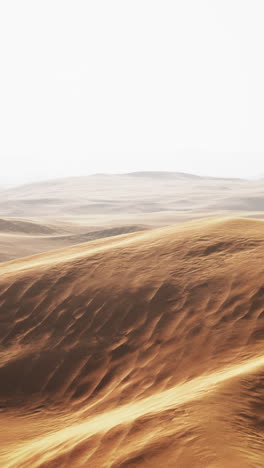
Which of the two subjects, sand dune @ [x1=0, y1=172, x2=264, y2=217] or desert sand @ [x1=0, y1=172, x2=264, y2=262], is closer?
desert sand @ [x1=0, y1=172, x2=264, y2=262]

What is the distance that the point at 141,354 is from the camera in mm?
6547

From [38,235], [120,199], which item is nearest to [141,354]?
[38,235]

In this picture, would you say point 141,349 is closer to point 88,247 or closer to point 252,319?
point 252,319

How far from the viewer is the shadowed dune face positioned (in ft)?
13.0

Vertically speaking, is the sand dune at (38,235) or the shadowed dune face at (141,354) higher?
the shadowed dune face at (141,354)

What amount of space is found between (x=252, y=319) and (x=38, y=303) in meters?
3.52

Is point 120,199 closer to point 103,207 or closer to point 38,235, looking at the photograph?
point 103,207

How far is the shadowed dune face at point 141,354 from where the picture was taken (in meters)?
3.96

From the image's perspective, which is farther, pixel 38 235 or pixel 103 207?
pixel 103 207

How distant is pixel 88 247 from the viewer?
11578 mm

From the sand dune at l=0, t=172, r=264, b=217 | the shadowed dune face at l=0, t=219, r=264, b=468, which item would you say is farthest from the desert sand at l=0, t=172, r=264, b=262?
the shadowed dune face at l=0, t=219, r=264, b=468

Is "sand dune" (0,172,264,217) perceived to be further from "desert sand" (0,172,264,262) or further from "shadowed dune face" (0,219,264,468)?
"shadowed dune face" (0,219,264,468)

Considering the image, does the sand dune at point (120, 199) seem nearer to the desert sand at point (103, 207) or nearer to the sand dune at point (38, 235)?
the desert sand at point (103, 207)

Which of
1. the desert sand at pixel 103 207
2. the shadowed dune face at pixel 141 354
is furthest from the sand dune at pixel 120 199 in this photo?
the shadowed dune face at pixel 141 354
